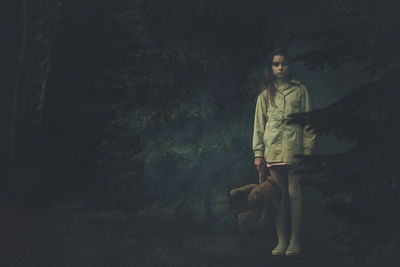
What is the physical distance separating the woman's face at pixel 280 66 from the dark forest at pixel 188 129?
379mm

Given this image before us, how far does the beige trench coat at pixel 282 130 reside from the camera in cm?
688

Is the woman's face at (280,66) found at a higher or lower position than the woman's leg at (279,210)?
higher

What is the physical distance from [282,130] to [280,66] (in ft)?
2.05

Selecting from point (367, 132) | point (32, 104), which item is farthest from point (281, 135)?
point (32, 104)

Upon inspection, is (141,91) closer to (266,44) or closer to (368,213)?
(266,44)

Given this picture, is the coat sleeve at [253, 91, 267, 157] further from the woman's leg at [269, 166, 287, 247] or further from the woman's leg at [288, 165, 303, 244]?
the woman's leg at [288, 165, 303, 244]

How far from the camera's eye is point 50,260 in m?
6.80

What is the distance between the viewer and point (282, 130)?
22.7 ft

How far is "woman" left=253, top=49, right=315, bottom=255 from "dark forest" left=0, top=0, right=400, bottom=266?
255 mm

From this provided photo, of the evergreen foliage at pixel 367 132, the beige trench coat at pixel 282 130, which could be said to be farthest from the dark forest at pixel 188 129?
the beige trench coat at pixel 282 130

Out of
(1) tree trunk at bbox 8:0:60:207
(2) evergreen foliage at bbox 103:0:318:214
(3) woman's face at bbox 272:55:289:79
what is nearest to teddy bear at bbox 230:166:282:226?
(3) woman's face at bbox 272:55:289:79

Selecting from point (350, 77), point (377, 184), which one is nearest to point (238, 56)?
point (350, 77)

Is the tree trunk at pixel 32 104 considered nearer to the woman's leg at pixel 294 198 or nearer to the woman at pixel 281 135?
the woman at pixel 281 135

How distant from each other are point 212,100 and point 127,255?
2.52 metres
